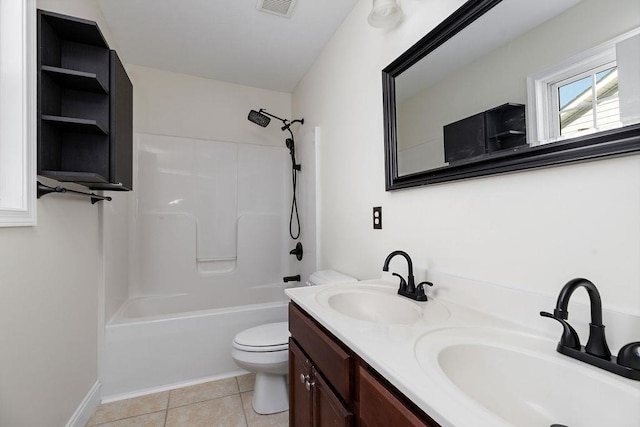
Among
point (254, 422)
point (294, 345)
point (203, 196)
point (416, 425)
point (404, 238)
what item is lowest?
point (254, 422)

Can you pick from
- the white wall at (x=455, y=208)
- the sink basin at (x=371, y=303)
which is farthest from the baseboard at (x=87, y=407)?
the white wall at (x=455, y=208)

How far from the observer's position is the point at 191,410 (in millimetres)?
1751

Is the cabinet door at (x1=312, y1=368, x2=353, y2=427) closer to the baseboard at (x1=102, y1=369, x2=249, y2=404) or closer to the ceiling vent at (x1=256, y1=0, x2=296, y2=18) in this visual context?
the baseboard at (x1=102, y1=369, x2=249, y2=404)

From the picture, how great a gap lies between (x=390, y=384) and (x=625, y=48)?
0.94m

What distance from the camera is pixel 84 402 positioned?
1.63 metres

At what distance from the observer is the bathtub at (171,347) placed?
187cm

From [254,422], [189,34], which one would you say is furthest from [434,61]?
[254,422]

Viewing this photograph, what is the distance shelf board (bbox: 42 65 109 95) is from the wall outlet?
145cm

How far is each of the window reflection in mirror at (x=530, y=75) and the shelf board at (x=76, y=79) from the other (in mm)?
1460

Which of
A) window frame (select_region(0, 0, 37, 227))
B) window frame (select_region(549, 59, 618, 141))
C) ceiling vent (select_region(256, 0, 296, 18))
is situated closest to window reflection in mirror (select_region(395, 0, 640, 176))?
window frame (select_region(549, 59, 618, 141))

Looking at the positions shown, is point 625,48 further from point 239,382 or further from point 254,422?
point 239,382

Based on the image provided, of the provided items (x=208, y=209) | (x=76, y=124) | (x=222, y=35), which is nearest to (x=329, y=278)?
(x=76, y=124)

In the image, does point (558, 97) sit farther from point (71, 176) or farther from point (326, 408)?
point (71, 176)

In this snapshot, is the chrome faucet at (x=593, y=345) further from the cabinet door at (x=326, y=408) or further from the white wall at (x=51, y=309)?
the white wall at (x=51, y=309)
